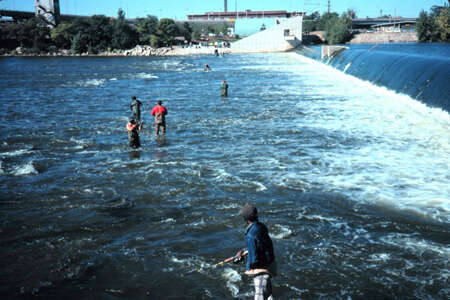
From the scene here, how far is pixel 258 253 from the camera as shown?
583cm

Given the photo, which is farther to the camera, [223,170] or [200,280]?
[223,170]

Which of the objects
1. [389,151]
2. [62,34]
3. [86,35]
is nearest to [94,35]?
[86,35]

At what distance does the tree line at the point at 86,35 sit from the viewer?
13550cm

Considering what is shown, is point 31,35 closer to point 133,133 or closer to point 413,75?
point 413,75

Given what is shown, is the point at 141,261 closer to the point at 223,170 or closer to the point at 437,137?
the point at 223,170

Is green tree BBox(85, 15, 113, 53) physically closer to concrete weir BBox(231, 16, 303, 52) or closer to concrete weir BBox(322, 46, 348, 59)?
concrete weir BBox(231, 16, 303, 52)

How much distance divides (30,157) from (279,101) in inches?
706

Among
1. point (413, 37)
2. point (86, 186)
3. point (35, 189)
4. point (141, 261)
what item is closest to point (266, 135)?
point (86, 186)

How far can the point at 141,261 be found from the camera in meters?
8.53

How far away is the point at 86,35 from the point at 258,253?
144 meters

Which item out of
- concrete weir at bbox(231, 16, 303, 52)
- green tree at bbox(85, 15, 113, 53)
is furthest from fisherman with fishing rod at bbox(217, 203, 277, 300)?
green tree at bbox(85, 15, 113, 53)

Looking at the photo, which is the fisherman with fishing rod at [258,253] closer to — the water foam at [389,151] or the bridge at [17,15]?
the water foam at [389,151]

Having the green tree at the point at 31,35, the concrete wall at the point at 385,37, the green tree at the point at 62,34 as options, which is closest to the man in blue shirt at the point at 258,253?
the concrete wall at the point at 385,37

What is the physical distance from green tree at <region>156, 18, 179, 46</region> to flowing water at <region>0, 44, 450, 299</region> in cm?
13026
